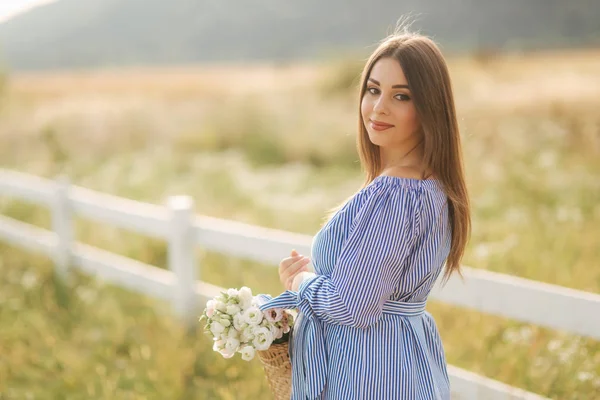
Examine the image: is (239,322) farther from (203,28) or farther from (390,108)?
(203,28)

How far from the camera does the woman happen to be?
1989 millimetres

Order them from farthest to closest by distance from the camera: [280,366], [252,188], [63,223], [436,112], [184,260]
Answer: [252,188]
[63,223]
[184,260]
[280,366]
[436,112]

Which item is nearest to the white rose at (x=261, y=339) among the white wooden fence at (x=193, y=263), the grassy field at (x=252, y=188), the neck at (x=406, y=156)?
the neck at (x=406, y=156)

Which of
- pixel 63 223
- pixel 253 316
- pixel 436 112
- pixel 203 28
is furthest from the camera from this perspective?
pixel 203 28

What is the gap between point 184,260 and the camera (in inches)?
188

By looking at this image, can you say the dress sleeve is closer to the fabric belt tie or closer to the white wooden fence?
the fabric belt tie

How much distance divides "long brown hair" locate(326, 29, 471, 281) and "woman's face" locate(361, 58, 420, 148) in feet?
0.09

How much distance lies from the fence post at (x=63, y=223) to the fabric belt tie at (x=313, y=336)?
4.30 meters

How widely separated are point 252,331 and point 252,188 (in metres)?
7.73

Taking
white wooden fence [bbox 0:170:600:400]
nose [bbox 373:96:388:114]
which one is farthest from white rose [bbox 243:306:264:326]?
white wooden fence [bbox 0:170:600:400]

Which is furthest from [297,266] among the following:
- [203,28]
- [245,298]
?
[203,28]

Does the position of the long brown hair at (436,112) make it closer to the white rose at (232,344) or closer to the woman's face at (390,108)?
the woman's face at (390,108)

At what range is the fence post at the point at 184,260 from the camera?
4773 millimetres

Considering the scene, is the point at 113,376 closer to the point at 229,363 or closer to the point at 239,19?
the point at 229,363
